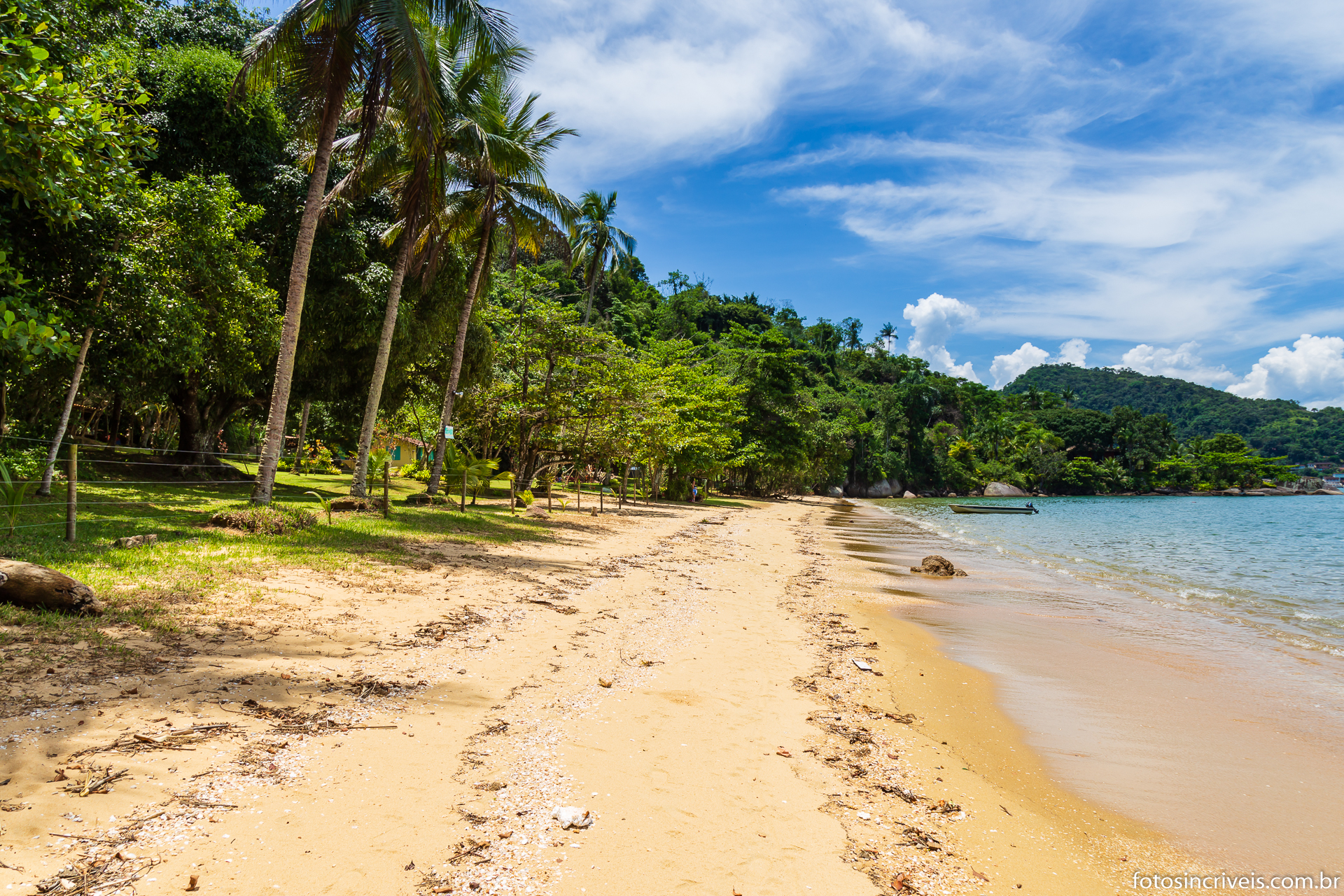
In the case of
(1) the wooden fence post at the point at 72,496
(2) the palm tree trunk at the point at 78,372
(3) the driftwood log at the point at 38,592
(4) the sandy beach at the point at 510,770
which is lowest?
(4) the sandy beach at the point at 510,770

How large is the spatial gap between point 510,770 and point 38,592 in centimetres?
431

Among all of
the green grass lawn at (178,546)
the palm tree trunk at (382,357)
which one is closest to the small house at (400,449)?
the palm tree trunk at (382,357)

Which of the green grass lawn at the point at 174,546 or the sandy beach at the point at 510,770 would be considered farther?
the green grass lawn at the point at 174,546

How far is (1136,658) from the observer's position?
26.3 feet

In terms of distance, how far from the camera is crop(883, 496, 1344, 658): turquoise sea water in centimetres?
1172

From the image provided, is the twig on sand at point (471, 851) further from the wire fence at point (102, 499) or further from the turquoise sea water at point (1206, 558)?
the turquoise sea water at point (1206, 558)

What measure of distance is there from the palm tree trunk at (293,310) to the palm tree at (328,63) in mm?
16

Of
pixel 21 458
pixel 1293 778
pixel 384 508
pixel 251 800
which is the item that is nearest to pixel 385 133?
pixel 384 508

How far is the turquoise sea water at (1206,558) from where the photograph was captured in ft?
38.4

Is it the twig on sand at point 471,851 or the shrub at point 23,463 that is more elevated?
the shrub at point 23,463

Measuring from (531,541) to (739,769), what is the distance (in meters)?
10.0

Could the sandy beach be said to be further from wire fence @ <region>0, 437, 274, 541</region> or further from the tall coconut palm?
the tall coconut palm

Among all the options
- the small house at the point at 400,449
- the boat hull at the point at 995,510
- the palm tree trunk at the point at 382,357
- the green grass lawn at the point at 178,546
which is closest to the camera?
the green grass lawn at the point at 178,546

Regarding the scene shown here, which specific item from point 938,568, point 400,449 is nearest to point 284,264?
point 938,568
